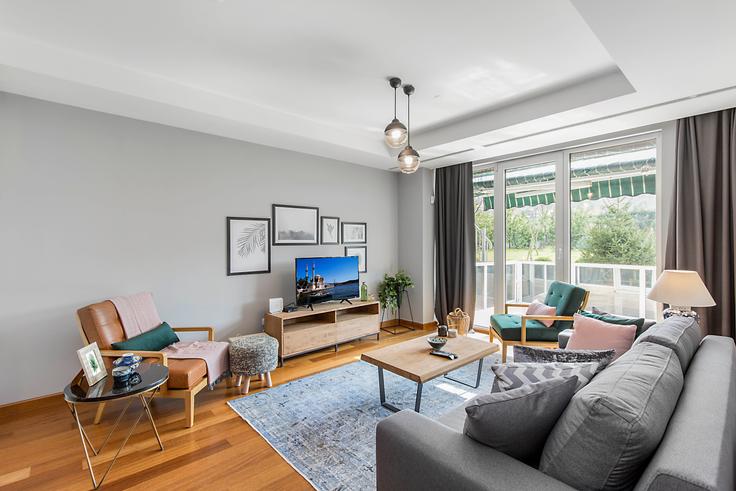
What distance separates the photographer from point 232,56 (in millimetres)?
2611

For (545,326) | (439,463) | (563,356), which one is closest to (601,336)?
(563,356)

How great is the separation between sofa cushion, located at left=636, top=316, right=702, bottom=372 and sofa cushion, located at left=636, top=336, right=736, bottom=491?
147mm

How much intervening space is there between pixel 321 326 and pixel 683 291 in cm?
338

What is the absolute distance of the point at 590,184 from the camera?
4.09 metres

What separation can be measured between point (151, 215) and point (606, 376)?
3.72m

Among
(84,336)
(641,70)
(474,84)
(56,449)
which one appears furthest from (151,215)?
(641,70)

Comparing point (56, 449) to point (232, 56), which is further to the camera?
point (232, 56)

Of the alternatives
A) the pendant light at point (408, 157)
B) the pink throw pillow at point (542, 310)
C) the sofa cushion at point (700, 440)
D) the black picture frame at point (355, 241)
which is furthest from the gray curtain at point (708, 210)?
the black picture frame at point (355, 241)

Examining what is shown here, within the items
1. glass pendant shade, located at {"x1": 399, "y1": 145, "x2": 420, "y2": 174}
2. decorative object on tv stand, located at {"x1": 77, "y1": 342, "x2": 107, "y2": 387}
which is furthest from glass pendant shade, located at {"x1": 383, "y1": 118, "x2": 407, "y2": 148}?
decorative object on tv stand, located at {"x1": 77, "y1": 342, "x2": 107, "y2": 387}

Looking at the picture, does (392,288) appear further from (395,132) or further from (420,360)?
(395,132)

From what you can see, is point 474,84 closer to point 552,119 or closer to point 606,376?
point 552,119

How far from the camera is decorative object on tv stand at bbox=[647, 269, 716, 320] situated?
2.62 metres

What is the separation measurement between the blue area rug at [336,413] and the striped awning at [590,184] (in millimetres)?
2256

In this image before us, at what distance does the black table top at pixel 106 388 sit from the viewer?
191 centimetres
